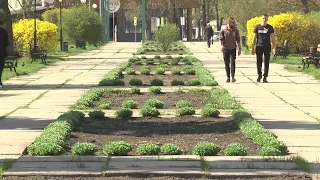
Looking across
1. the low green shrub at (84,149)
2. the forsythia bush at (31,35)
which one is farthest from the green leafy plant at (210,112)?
the forsythia bush at (31,35)

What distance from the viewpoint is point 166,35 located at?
41.2m

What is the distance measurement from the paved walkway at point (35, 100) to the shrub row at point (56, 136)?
0.67 feet

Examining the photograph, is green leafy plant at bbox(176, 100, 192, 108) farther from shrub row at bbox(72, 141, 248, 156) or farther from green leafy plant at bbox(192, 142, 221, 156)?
green leafy plant at bbox(192, 142, 221, 156)

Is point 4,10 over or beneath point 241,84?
over

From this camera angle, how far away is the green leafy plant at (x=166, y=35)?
41.0m

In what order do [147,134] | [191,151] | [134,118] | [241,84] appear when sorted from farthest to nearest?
[241,84] → [134,118] → [147,134] → [191,151]

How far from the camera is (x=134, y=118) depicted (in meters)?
12.9

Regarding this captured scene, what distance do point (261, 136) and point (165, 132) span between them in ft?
5.66

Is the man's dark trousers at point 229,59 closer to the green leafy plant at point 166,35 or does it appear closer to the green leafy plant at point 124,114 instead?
the green leafy plant at point 124,114

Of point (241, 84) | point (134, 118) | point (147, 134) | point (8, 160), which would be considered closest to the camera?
point (8, 160)

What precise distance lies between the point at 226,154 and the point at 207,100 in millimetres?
6827

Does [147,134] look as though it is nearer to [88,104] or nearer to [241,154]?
[241,154]

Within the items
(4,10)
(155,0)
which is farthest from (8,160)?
(155,0)

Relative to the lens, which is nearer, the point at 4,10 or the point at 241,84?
the point at 241,84
